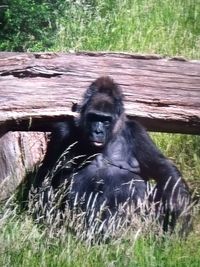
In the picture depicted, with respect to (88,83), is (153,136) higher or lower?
lower

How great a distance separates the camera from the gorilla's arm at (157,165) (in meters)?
5.63

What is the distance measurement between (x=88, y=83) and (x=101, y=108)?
216 mm

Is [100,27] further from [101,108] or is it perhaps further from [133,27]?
[101,108]

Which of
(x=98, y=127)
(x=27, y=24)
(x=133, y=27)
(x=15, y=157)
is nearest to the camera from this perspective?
(x=98, y=127)

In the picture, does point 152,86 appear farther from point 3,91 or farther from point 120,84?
point 3,91

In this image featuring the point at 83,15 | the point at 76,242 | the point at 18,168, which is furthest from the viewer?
the point at 83,15

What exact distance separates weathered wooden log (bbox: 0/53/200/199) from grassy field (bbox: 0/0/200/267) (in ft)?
2.15

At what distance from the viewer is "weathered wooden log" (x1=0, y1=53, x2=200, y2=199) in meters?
5.57

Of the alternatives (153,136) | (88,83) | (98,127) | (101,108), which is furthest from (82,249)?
(153,136)

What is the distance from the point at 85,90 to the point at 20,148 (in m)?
0.77

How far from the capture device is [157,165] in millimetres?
5723

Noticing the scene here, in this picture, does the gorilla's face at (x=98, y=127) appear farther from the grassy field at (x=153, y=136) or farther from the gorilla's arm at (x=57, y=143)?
the grassy field at (x=153, y=136)

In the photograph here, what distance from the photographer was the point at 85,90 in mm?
5695

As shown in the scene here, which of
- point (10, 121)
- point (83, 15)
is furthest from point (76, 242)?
point (83, 15)
